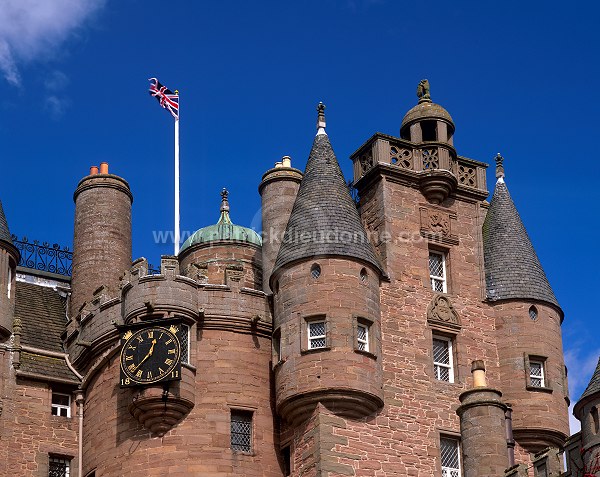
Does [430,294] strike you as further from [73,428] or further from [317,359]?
[73,428]

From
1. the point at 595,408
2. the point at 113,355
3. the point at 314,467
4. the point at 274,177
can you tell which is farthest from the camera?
the point at 274,177

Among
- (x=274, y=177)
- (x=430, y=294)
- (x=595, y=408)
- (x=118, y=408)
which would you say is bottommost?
(x=595, y=408)

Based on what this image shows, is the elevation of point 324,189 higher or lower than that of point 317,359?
higher

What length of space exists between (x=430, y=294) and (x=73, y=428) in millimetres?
11743

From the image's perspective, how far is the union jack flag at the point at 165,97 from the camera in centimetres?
5353

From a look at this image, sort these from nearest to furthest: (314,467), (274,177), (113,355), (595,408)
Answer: (595,408), (314,467), (113,355), (274,177)

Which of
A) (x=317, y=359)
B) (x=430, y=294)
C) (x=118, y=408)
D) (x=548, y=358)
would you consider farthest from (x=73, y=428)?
(x=548, y=358)

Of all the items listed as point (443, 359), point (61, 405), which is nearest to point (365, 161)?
point (443, 359)

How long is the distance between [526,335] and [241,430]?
31.2 feet

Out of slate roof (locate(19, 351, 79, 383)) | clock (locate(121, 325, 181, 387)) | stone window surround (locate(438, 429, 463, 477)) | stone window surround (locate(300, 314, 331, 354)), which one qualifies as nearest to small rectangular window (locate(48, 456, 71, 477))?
slate roof (locate(19, 351, 79, 383))

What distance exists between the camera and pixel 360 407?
43250mm

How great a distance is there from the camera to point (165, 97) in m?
53.7

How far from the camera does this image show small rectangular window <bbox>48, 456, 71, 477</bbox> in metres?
46.3

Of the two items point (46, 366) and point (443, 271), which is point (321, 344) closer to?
point (443, 271)
